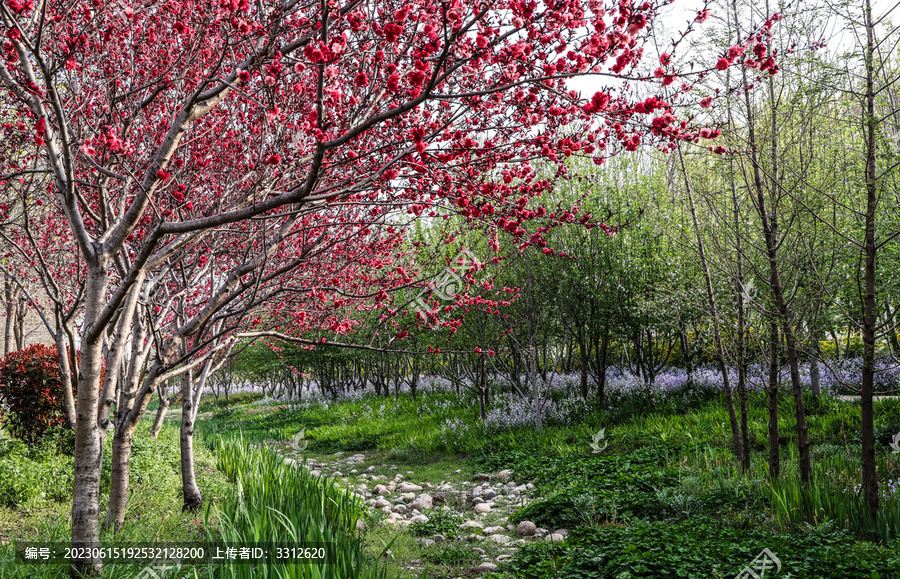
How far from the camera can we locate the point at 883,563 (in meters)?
3.36

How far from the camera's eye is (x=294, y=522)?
4.03m

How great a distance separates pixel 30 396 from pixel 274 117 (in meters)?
8.10

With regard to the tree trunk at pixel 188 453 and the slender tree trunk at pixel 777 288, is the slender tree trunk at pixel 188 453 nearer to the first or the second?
the tree trunk at pixel 188 453

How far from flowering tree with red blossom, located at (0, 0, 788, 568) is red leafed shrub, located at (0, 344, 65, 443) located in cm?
425

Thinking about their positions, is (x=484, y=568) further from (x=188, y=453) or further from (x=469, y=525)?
(x=188, y=453)

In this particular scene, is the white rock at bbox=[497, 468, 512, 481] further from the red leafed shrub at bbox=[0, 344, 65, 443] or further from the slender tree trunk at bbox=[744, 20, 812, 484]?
the red leafed shrub at bbox=[0, 344, 65, 443]

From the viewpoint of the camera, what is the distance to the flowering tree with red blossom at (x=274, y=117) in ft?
9.78

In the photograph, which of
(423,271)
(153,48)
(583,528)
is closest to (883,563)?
(583,528)

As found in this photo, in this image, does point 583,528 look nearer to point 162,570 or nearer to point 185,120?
point 162,570

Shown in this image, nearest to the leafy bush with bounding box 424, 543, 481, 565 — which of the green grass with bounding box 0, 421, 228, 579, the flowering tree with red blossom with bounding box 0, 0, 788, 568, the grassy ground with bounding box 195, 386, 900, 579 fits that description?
the grassy ground with bounding box 195, 386, 900, 579

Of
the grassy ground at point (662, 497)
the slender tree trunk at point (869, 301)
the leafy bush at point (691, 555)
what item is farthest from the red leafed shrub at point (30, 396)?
the slender tree trunk at point (869, 301)

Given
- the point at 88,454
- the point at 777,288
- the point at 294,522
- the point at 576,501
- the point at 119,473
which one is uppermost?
the point at 777,288

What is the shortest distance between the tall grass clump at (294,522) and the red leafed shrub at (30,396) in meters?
4.13

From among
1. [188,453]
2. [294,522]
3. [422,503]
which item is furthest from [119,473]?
[422,503]
